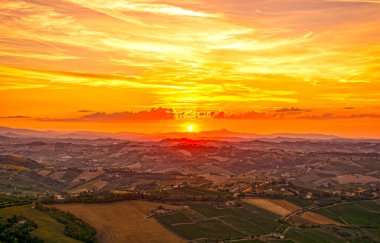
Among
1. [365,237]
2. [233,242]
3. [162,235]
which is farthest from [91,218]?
[365,237]

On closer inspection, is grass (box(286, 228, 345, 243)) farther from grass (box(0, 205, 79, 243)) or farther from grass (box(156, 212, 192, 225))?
grass (box(0, 205, 79, 243))

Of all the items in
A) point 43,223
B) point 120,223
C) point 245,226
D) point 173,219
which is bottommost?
point 245,226

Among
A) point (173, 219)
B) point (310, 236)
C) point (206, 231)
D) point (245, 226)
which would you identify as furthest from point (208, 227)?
point (310, 236)

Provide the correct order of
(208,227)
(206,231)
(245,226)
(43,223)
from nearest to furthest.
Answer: (43,223), (206,231), (208,227), (245,226)

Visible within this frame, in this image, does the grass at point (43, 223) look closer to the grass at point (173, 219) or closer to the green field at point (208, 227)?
the grass at point (173, 219)

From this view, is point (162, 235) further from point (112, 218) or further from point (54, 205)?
point (54, 205)

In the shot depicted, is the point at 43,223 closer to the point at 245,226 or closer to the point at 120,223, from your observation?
the point at 120,223

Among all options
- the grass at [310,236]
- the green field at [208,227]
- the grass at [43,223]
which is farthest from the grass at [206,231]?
the grass at [43,223]
